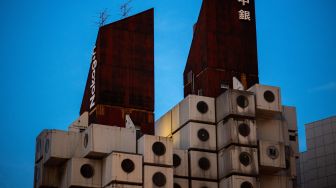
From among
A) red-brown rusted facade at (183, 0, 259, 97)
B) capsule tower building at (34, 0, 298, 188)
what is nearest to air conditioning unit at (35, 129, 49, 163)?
capsule tower building at (34, 0, 298, 188)

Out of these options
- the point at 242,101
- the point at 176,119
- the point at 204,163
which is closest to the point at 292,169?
the point at 242,101

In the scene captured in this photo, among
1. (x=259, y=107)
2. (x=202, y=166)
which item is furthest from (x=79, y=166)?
(x=259, y=107)

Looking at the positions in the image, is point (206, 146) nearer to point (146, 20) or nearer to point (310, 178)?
point (146, 20)

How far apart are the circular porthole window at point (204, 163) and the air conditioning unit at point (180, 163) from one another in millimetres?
1421

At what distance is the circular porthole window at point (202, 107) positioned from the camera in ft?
262

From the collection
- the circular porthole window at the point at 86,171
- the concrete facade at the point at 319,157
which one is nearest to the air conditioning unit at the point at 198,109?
the circular porthole window at the point at 86,171

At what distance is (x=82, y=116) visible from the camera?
83.0 metres

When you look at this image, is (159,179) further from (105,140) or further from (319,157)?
(319,157)

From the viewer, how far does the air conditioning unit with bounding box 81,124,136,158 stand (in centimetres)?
7344

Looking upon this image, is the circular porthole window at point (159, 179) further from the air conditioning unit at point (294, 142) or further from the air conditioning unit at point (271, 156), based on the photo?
the air conditioning unit at point (294, 142)

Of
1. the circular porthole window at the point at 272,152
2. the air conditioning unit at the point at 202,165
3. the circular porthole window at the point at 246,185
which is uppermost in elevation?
the circular porthole window at the point at 272,152

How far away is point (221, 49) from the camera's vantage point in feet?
276

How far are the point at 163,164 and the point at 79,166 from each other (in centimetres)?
800

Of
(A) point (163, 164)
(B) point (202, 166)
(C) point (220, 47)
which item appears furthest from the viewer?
(C) point (220, 47)
